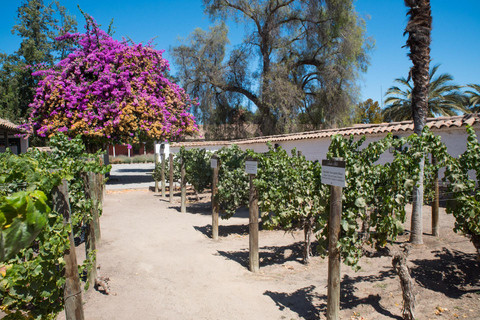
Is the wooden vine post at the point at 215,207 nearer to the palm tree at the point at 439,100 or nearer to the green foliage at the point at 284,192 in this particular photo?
the green foliage at the point at 284,192

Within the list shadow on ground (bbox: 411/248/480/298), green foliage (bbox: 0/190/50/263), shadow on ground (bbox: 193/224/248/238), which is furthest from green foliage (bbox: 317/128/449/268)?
shadow on ground (bbox: 193/224/248/238)

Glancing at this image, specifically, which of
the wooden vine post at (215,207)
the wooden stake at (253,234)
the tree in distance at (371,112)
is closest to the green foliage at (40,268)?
the wooden stake at (253,234)

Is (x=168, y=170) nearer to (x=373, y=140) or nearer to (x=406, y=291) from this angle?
(x=373, y=140)

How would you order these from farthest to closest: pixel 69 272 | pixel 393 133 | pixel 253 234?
pixel 393 133 → pixel 253 234 → pixel 69 272

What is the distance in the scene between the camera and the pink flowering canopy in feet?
45.5

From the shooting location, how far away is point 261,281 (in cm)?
504

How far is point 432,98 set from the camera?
61.2ft

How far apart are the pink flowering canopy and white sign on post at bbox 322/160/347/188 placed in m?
11.9

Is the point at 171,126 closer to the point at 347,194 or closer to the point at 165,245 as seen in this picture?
the point at 165,245

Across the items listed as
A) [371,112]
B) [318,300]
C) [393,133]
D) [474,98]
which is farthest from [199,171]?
[371,112]

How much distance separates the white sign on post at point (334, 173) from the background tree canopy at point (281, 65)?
54.0 ft

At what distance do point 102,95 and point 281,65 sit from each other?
11250 millimetres

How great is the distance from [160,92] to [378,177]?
13756 mm

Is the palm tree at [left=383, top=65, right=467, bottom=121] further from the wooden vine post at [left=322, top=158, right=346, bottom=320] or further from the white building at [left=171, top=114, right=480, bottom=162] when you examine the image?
the wooden vine post at [left=322, top=158, right=346, bottom=320]
